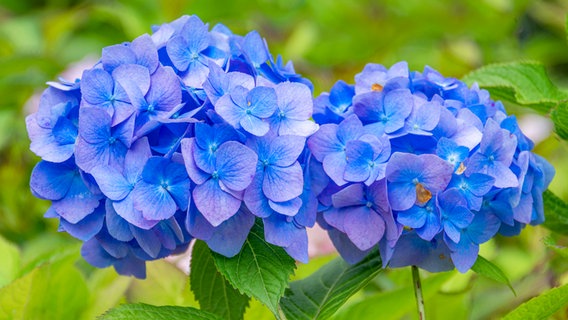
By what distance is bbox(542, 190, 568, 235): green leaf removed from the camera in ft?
Result: 3.41

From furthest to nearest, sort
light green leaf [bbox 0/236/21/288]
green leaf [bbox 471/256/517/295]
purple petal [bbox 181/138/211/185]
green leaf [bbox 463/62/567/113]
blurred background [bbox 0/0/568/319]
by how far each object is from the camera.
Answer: blurred background [bbox 0/0/568/319] < light green leaf [bbox 0/236/21/288] < green leaf [bbox 463/62/567/113] < green leaf [bbox 471/256/517/295] < purple petal [bbox 181/138/211/185]

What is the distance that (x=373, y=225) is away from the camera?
826 mm

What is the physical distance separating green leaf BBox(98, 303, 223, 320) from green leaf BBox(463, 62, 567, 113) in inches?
17.9

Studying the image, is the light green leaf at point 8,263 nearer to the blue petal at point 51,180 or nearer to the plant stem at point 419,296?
the blue petal at point 51,180

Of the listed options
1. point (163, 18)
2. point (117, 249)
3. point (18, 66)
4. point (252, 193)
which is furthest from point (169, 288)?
point (163, 18)

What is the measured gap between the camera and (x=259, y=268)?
0.83 metres

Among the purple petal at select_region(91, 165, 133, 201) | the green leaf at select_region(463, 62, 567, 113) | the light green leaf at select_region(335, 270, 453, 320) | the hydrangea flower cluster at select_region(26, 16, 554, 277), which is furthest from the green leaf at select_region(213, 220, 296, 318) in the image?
the green leaf at select_region(463, 62, 567, 113)

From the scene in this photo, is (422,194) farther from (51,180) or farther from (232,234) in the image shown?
(51,180)

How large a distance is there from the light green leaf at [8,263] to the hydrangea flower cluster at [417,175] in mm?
491

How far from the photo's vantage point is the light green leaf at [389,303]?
1042 mm

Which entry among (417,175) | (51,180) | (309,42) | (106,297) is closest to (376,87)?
(417,175)

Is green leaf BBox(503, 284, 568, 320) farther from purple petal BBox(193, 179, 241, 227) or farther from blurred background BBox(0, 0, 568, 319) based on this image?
blurred background BBox(0, 0, 568, 319)

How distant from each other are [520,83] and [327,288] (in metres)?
0.37

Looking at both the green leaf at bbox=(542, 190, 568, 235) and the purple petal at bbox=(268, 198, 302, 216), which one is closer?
the purple petal at bbox=(268, 198, 302, 216)
